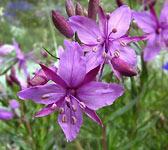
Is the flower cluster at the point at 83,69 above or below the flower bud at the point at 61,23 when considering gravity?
below

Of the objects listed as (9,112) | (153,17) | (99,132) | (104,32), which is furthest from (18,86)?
(153,17)

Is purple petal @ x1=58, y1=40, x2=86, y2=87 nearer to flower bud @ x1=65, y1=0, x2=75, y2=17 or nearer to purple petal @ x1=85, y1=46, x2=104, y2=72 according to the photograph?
purple petal @ x1=85, y1=46, x2=104, y2=72

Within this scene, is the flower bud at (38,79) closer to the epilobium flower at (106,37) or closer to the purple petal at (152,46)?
the epilobium flower at (106,37)

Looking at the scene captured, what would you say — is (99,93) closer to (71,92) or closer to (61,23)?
(71,92)

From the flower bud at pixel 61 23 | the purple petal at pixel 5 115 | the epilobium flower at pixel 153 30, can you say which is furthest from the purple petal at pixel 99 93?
the purple petal at pixel 5 115

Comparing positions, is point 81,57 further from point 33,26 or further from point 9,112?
point 33,26
